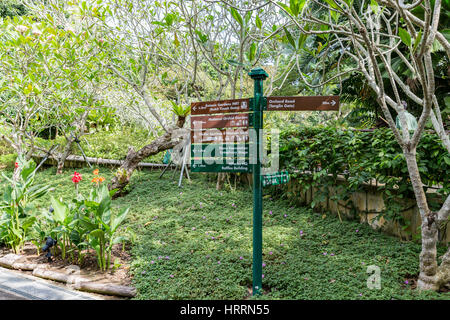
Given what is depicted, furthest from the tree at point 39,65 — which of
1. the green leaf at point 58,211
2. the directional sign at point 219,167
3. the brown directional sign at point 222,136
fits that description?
the directional sign at point 219,167

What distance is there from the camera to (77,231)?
3.64m

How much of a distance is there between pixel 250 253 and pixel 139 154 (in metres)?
3.77

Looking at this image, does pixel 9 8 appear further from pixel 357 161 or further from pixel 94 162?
pixel 357 161

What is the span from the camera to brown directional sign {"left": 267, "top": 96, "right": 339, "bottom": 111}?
2.72 metres

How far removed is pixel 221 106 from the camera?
2.99m

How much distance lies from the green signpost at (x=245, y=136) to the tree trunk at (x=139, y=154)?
145 inches

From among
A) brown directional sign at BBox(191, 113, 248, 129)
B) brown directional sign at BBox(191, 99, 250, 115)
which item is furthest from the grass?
brown directional sign at BBox(191, 99, 250, 115)

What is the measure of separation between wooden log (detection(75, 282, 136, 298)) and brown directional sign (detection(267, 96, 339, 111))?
1975 millimetres

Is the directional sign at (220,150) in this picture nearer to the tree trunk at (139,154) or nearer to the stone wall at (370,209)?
the stone wall at (370,209)

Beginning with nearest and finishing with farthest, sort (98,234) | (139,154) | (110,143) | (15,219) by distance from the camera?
(98,234) → (15,219) → (139,154) → (110,143)

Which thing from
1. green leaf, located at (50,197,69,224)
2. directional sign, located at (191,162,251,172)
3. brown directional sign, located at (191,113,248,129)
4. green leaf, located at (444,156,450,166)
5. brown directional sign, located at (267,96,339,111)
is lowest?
green leaf, located at (50,197,69,224)

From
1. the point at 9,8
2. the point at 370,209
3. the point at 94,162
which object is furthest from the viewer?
the point at 9,8

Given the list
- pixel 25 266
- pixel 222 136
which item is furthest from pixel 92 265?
pixel 222 136

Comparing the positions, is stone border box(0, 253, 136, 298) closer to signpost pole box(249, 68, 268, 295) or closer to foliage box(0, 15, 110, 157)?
signpost pole box(249, 68, 268, 295)
